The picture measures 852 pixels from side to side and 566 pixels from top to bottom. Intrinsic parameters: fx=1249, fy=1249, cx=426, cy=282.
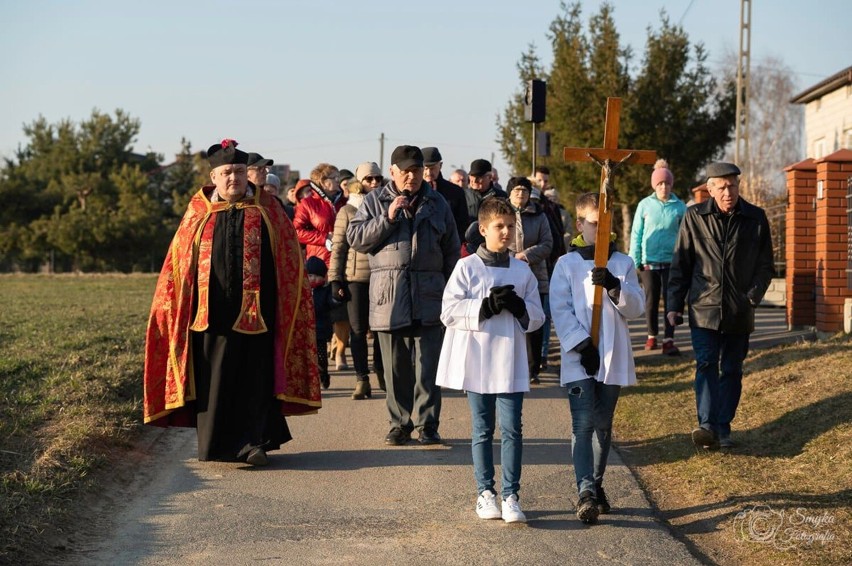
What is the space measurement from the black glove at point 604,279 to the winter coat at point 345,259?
384 centimetres

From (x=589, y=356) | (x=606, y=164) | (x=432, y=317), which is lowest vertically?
(x=589, y=356)

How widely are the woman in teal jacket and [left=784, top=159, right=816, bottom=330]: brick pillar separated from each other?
1.24 meters

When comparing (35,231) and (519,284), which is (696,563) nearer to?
(519,284)

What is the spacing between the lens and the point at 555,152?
107 feet

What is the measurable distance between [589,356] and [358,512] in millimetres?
1509

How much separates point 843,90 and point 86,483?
33.5m

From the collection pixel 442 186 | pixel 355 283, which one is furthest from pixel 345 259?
pixel 442 186

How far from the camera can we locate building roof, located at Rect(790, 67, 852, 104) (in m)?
35.3

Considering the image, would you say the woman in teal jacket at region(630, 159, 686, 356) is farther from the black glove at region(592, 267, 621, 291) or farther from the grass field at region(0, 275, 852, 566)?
the black glove at region(592, 267, 621, 291)

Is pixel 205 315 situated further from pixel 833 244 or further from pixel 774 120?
pixel 774 120

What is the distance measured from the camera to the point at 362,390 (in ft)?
36.1

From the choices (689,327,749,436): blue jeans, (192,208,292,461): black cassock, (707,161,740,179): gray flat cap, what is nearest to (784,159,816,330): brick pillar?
(689,327,749,436): blue jeans

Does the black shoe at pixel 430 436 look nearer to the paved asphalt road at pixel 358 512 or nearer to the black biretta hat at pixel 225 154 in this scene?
the paved asphalt road at pixel 358 512

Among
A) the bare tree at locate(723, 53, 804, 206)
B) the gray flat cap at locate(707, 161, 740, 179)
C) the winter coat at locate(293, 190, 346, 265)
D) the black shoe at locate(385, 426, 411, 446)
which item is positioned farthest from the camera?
the bare tree at locate(723, 53, 804, 206)
